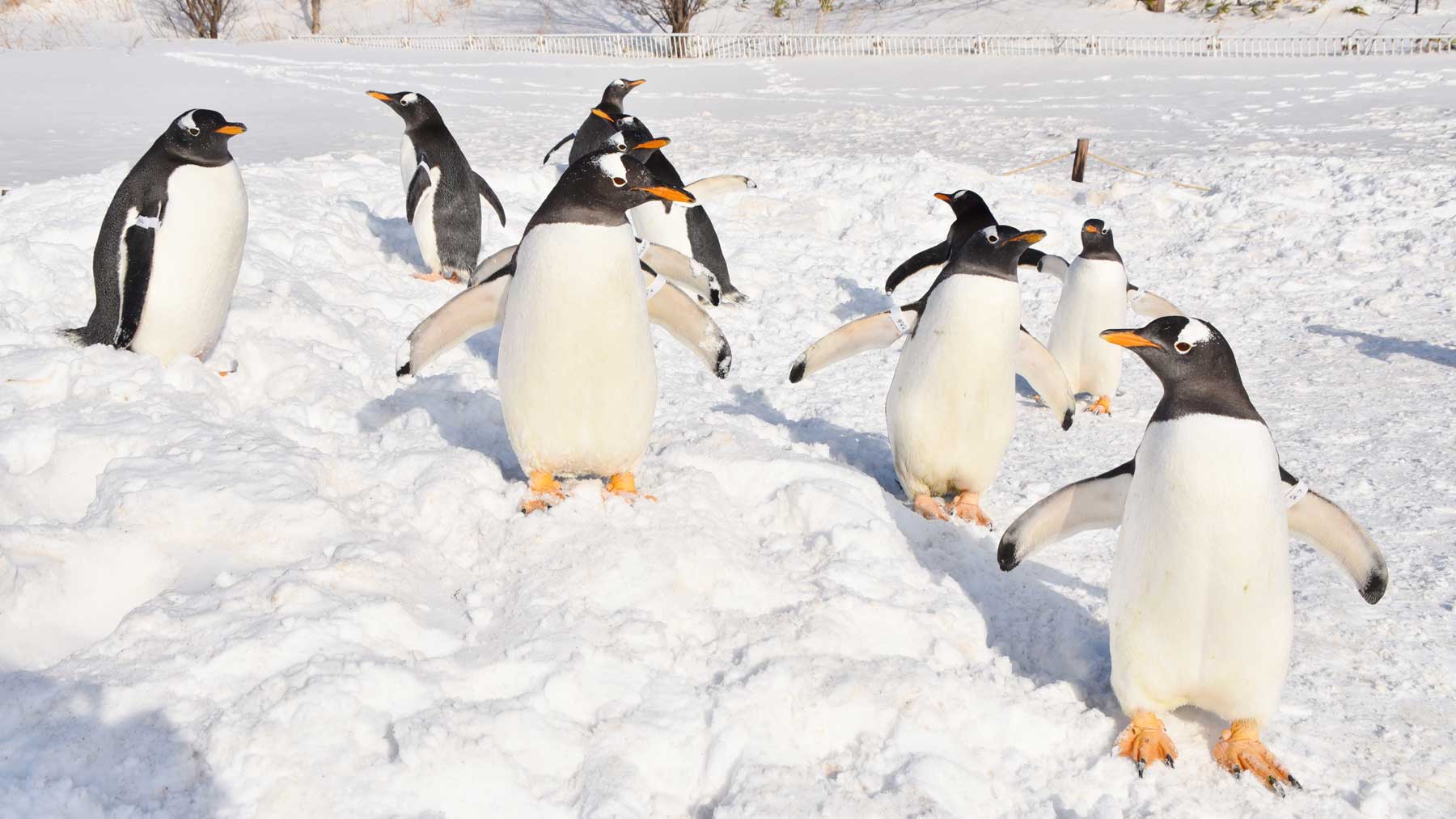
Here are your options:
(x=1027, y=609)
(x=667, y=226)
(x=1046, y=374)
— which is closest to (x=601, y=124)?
(x=667, y=226)

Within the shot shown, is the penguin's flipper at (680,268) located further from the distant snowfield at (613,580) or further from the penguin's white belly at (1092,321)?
the penguin's white belly at (1092,321)

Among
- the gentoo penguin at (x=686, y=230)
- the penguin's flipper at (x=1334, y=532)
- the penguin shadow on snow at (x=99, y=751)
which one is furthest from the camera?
the gentoo penguin at (x=686, y=230)

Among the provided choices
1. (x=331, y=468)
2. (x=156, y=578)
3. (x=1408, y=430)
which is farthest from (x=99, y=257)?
(x=1408, y=430)

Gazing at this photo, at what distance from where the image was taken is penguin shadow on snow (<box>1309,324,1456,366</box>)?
17.6 ft

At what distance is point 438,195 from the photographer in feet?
19.7

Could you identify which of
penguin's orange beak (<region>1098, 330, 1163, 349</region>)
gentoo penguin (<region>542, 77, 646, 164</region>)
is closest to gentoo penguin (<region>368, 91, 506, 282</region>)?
gentoo penguin (<region>542, 77, 646, 164</region>)

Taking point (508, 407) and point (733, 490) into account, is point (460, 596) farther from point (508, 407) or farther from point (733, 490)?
point (733, 490)

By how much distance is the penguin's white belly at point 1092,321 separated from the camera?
5.22 m

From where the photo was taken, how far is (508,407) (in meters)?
3.22

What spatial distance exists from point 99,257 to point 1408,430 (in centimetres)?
532

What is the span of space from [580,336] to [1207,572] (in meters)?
1.71

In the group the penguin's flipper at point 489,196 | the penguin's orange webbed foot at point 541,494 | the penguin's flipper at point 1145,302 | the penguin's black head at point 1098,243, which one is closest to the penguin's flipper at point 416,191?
the penguin's flipper at point 489,196

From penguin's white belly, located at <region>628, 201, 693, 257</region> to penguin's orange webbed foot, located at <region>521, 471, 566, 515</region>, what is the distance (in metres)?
3.04

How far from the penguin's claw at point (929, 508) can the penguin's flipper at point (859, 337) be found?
595mm
